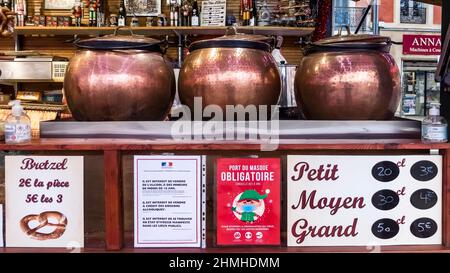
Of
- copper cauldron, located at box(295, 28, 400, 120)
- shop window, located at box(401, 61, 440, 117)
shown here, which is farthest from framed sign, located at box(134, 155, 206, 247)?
shop window, located at box(401, 61, 440, 117)

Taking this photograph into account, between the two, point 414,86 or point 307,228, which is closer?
point 307,228

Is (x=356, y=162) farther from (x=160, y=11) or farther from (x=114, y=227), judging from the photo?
(x=160, y=11)

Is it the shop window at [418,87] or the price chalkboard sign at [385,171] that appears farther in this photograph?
the shop window at [418,87]

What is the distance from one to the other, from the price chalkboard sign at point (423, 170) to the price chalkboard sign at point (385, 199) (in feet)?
0.25

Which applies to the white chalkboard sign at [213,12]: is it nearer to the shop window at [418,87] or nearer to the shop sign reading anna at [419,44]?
the shop sign reading anna at [419,44]

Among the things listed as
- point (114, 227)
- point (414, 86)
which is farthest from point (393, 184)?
point (414, 86)

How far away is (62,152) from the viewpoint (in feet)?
4.51

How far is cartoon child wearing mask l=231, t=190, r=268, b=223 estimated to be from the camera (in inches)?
52.5

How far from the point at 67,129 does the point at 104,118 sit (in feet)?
0.36

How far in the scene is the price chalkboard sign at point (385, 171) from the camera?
4.40 feet

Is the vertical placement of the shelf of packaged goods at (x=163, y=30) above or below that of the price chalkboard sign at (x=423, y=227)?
above

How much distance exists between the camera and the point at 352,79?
1410 mm

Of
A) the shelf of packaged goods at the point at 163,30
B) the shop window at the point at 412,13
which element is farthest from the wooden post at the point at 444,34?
the shop window at the point at 412,13

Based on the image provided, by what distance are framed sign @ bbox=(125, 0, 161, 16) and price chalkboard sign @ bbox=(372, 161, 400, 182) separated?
512 cm
